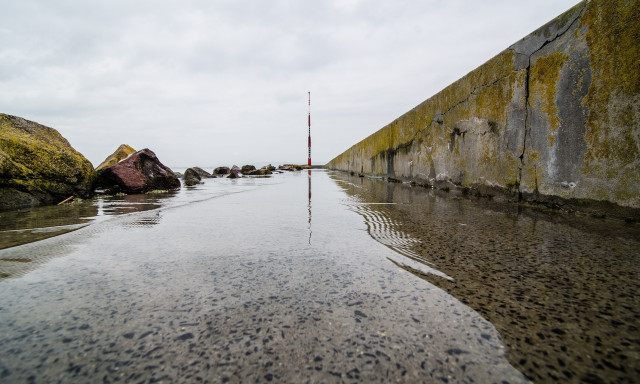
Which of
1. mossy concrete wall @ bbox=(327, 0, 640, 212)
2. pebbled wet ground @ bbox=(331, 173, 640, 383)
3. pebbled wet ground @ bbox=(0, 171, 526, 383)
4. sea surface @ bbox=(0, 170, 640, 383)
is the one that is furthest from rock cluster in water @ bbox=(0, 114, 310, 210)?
mossy concrete wall @ bbox=(327, 0, 640, 212)

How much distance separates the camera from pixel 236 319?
75 cm

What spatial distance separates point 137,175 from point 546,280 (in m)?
5.52

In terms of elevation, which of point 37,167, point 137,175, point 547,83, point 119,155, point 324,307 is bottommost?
point 324,307

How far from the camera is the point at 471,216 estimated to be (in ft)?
7.03

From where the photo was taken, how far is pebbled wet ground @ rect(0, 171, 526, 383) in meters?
0.57

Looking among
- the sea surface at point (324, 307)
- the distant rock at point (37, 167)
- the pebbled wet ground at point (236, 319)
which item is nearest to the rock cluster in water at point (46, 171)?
the distant rock at point (37, 167)

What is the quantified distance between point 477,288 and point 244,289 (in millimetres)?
743

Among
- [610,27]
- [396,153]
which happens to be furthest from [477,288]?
[396,153]

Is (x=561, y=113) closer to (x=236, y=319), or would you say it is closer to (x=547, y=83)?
(x=547, y=83)

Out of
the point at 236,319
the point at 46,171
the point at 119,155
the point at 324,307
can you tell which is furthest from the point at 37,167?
the point at 324,307

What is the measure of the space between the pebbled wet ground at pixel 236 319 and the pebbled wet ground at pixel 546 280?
74mm

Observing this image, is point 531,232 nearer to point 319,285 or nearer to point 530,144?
point 530,144

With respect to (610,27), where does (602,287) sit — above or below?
below

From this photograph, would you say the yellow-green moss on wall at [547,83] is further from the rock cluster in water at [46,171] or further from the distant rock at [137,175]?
the distant rock at [137,175]
